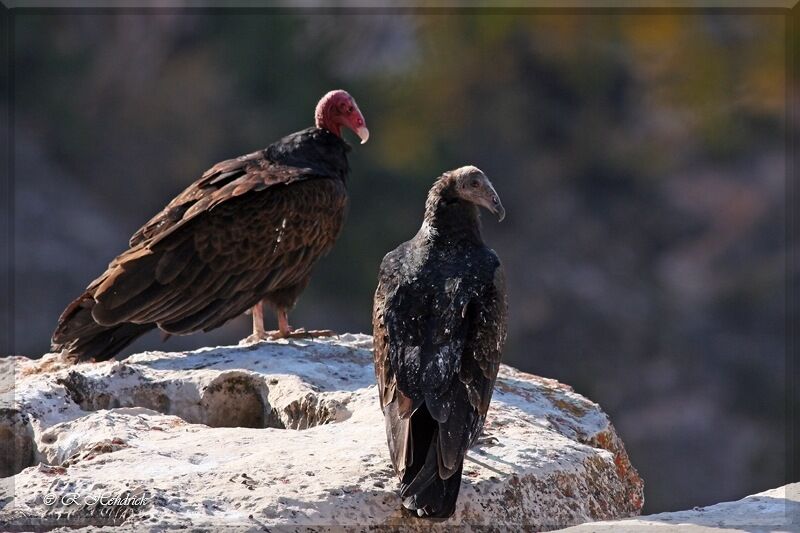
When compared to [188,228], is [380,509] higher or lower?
lower

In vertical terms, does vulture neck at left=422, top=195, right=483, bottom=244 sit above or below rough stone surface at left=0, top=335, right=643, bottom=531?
above

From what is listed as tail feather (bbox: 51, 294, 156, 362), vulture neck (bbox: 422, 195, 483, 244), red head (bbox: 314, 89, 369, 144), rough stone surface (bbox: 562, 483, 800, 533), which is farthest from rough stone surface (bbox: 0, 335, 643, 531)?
red head (bbox: 314, 89, 369, 144)

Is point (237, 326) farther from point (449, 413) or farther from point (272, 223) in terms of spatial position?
point (449, 413)

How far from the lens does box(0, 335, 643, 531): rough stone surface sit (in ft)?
13.7

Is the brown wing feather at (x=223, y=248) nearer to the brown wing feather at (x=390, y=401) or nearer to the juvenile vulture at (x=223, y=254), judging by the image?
the juvenile vulture at (x=223, y=254)

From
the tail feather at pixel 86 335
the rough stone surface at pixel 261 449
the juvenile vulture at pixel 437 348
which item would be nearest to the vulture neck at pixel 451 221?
the juvenile vulture at pixel 437 348

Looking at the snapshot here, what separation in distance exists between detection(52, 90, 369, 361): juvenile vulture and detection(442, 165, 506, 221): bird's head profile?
147 cm

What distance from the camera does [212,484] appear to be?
4.25m

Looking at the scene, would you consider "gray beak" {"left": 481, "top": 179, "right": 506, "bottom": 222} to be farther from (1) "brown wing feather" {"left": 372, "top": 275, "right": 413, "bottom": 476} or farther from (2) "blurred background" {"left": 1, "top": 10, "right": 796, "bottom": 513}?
(2) "blurred background" {"left": 1, "top": 10, "right": 796, "bottom": 513}

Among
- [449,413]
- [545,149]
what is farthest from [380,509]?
[545,149]

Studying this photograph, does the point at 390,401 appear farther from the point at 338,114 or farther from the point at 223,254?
the point at 338,114

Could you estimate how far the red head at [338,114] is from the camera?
7.30 metres

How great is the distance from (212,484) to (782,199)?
14.3 meters

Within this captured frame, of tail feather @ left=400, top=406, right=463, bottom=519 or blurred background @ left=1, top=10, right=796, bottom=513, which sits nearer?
tail feather @ left=400, top=406, right=463, bottom=519
